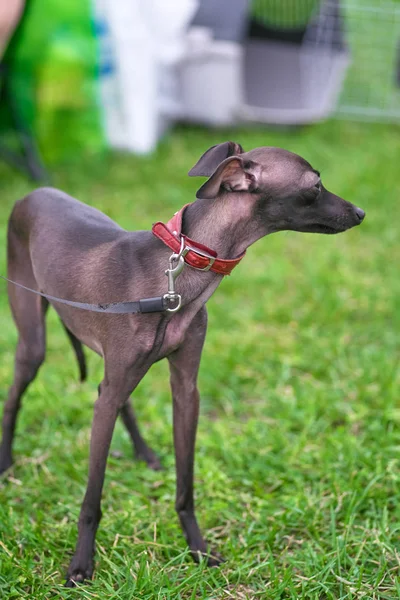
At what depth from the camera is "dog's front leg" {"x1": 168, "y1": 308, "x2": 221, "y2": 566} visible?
2.37 meters

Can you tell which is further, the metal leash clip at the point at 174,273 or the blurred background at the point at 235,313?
the blurred background at the point at 235,313

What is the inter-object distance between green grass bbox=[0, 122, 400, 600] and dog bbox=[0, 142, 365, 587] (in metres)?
0.16

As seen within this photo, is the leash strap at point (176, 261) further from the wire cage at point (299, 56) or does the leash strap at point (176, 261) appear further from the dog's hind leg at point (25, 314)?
the wire cage at point (299, 56)

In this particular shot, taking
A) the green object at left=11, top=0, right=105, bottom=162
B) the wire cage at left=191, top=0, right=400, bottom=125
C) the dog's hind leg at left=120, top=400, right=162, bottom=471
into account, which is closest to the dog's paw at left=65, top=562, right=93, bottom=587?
the dog's hind leg at left=120, top=400, right=162, bottom=471

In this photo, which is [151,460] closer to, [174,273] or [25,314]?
[25,314]

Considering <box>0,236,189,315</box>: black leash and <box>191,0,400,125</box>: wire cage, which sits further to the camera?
<box>191,0,400,125</box>: wire cage

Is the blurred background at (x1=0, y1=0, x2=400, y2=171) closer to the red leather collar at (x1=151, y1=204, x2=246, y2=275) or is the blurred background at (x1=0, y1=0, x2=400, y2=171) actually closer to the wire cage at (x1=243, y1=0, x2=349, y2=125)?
the wire cage at (x1=243, y1=0, x2=349, y2=125)

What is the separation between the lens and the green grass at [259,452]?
2441 mm

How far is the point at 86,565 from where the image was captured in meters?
2.43

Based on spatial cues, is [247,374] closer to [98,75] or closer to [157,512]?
[157,512]

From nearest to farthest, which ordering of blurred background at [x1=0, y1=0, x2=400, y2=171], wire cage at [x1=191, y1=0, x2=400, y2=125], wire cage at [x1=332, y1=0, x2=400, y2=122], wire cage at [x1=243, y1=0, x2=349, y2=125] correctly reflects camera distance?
blurred background at [x1=0, y1=0, x2=400, y2=171] < wire cage at [x1=191, y1=0, x2=400, y2=125] < wire cage at [x1=243, y1=0, x2=349, y2=125] < wire cage at [x1=332, y1=0, x2=400, y2=122]

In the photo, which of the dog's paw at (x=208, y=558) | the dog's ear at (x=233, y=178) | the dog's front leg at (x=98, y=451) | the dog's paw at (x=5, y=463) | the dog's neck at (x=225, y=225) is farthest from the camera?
the dog's paw at (x=5, y=463)

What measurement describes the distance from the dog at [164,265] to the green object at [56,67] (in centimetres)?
298

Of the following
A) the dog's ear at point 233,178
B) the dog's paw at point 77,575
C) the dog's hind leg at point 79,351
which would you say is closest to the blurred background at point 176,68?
the dog's hind leg at point 79,351
